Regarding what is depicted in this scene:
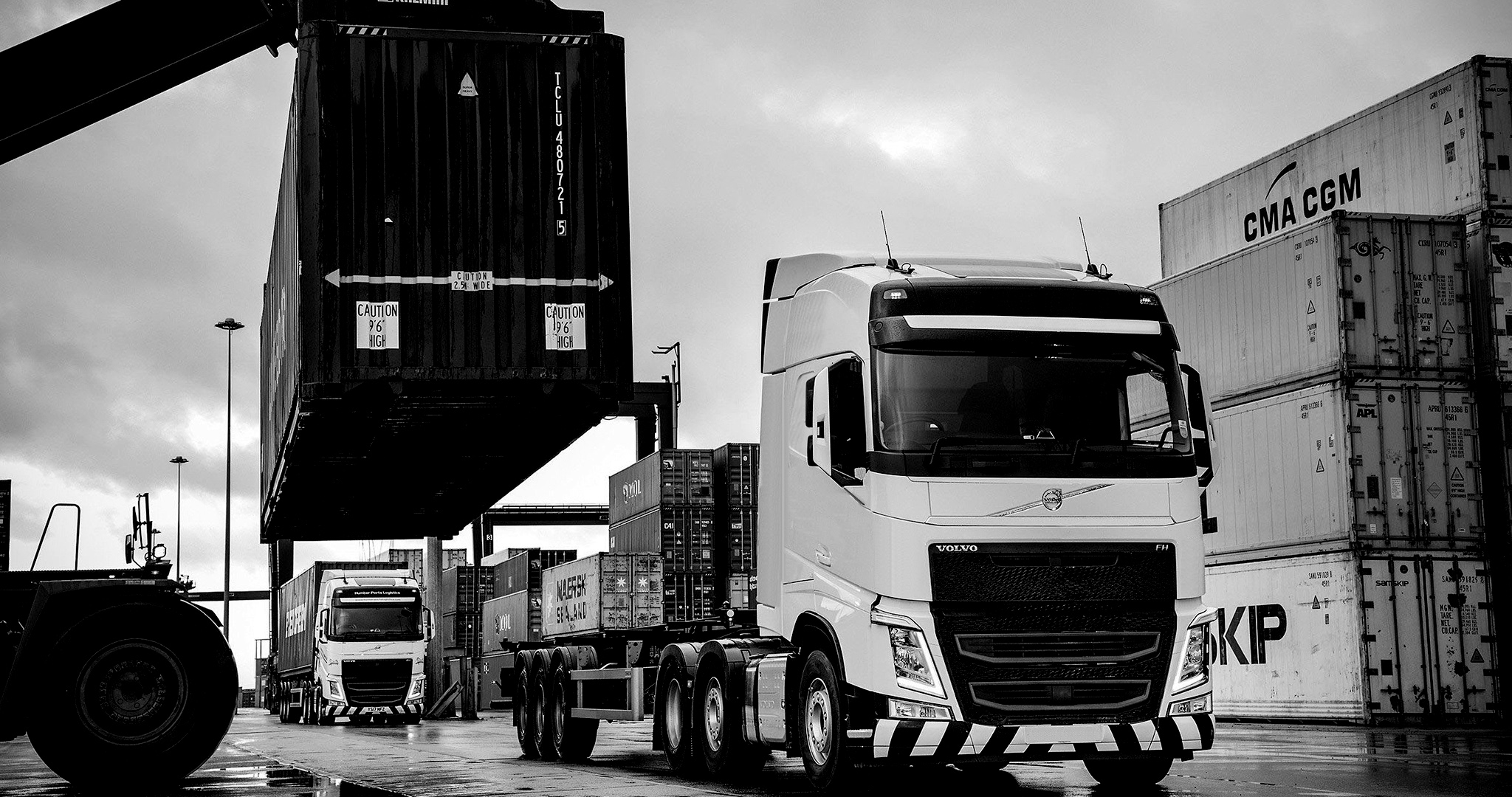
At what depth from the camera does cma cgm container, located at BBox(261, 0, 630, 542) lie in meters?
12.7

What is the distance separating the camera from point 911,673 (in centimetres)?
929

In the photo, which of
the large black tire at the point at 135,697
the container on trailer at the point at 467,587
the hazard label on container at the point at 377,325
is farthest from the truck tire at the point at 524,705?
the container on trailer at the point at 467,587

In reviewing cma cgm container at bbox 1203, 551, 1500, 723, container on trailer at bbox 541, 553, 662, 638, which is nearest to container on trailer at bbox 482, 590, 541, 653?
container on trailer at bbox 541, 553, 662, 638

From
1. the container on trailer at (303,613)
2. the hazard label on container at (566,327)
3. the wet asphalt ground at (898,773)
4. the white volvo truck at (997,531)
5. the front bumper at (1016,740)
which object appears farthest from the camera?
the container on trailer at (303,613)

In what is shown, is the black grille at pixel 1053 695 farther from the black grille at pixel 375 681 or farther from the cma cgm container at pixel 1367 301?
the black grille at pixel 375 681

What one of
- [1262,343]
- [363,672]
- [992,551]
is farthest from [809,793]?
[363,672]

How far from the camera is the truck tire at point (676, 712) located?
43.6 ft

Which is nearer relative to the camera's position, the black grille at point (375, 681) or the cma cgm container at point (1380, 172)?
the cma cgm container at point (1380, 172)

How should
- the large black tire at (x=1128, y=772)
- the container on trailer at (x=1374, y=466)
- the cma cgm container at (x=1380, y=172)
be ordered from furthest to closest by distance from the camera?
the cma cgm container at (x=1380, y=172)
the container on trailer at (x=1374, y=466)
the large black tire at (x=1128, y=772)

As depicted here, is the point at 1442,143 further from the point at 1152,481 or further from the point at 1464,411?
the point at 1152,481

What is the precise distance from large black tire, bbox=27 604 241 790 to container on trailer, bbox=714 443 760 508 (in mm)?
18366

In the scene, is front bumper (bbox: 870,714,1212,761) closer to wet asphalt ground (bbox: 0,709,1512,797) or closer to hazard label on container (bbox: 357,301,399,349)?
wet asphalt ground (bbox: 0,709,1512,797)

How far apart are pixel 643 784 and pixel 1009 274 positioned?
15.7 feet

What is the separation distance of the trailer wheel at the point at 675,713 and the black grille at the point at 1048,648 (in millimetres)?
4444
